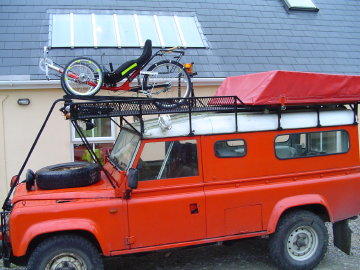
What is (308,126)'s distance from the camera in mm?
5516

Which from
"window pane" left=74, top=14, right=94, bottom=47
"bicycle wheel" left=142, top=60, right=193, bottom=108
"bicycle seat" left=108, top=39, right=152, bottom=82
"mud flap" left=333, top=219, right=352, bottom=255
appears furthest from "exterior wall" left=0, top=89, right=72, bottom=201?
"mud flap" left=333, top=219, right=352, bottom=255

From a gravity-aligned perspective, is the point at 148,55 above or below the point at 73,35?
below

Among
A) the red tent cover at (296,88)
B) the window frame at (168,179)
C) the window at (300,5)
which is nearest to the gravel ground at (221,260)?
the window frame at (168,179)

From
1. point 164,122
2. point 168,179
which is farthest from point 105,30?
point 168,179

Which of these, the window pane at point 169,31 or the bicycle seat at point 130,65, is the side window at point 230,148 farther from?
the window pane at point 169,31

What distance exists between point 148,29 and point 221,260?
6.85 metres

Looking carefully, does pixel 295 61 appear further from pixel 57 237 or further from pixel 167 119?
pixel 57 237

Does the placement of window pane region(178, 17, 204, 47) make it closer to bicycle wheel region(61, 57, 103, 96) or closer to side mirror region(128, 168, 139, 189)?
bicycle wheel region(61, 57, 103, 96)

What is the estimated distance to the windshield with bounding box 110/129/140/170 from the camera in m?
5.04

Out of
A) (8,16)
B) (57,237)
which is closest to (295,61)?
(8,16)

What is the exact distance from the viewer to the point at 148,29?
426 inches

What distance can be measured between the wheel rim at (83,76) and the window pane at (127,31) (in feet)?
15.0

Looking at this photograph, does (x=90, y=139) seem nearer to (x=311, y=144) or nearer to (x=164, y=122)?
(x=164, y=122)

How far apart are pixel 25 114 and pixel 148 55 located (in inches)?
156
